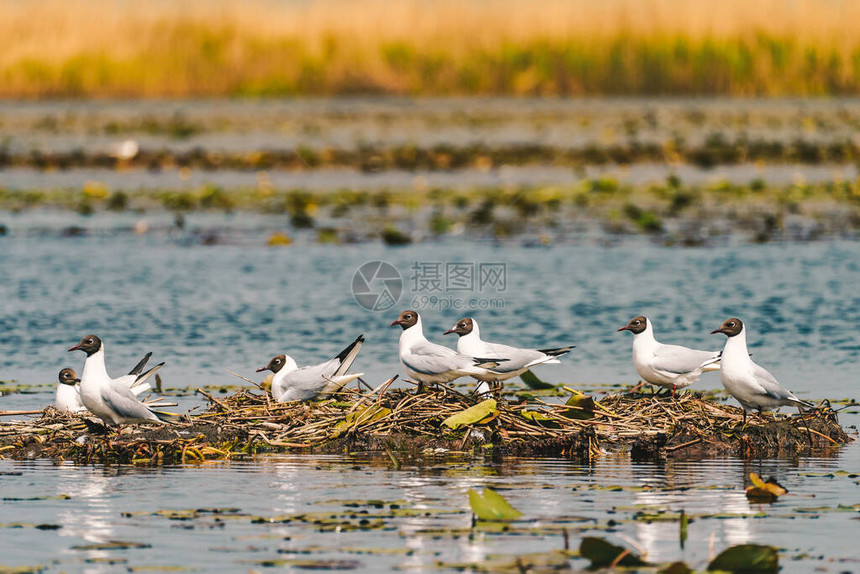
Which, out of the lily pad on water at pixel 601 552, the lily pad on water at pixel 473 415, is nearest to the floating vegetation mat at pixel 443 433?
the lily pad on water at pixel 473 415

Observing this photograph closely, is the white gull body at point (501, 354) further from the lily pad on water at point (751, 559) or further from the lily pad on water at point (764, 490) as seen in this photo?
the lily pad on water at point (751, 559)

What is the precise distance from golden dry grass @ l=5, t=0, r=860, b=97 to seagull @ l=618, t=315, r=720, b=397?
1183 inches

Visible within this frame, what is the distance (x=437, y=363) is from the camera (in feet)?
33.7

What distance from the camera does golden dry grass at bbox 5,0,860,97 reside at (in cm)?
3988

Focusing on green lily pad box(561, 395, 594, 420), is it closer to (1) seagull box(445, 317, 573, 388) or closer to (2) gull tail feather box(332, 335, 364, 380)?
(1) seagull box(445, 317, 573, 388)

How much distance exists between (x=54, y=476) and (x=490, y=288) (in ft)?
32.5

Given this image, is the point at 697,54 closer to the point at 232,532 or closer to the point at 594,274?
the point at 594,274

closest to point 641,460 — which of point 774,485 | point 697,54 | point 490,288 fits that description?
point 774,485

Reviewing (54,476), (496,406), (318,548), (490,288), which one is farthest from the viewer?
(490,288)

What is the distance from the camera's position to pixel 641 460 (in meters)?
9.48

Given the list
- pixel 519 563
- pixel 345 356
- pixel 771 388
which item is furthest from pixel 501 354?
pixel 519 563

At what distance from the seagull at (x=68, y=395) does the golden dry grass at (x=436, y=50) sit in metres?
31.1

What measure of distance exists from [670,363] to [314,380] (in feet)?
7.87

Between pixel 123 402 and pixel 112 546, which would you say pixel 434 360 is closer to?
pixel 123 402
